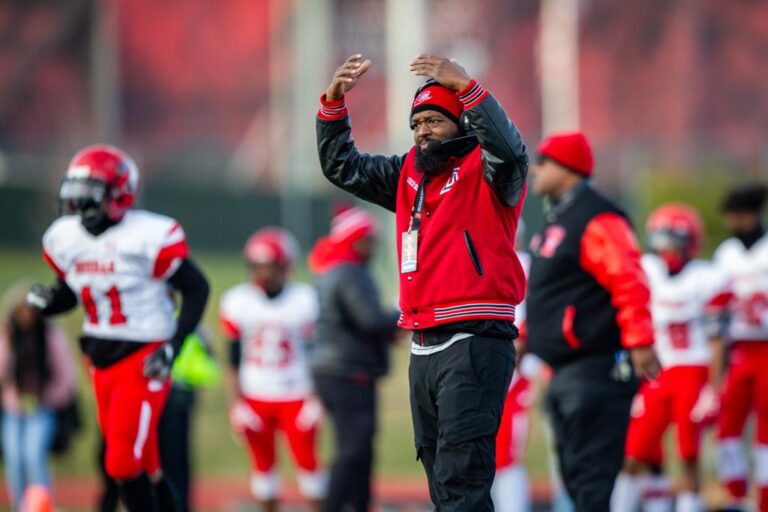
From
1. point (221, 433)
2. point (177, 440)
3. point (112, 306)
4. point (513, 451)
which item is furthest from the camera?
point (221, 433)

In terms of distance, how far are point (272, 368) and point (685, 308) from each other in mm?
3405

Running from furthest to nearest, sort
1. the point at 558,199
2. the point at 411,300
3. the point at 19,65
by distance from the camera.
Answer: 1. the point at 19,65
2. the point at 558,199
3. the point at 411,300

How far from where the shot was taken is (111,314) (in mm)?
6734

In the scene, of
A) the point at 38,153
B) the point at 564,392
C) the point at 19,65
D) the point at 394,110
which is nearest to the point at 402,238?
the point at 564,392

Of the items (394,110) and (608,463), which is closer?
(608,463)

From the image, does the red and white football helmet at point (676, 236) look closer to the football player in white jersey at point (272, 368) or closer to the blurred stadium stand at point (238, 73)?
the football player in white jersey at point (272, 368)

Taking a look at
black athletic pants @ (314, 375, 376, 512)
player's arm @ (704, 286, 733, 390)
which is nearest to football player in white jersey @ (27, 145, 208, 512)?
black athletic pants @ (314, 375, 376, 512)

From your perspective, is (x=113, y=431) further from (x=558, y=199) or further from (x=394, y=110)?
(x=394, y=110)

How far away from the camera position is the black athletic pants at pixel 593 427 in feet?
21.5

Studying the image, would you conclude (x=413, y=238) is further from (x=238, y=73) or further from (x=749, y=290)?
(x=238, y=73)

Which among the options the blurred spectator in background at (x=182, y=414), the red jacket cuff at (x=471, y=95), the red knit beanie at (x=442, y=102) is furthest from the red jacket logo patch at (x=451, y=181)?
the blurred spectator in background at (x=182, y=414)

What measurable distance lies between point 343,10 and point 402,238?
22552 mm

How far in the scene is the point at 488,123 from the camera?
202 inches

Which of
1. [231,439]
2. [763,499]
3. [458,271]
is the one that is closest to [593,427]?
[458,271]
